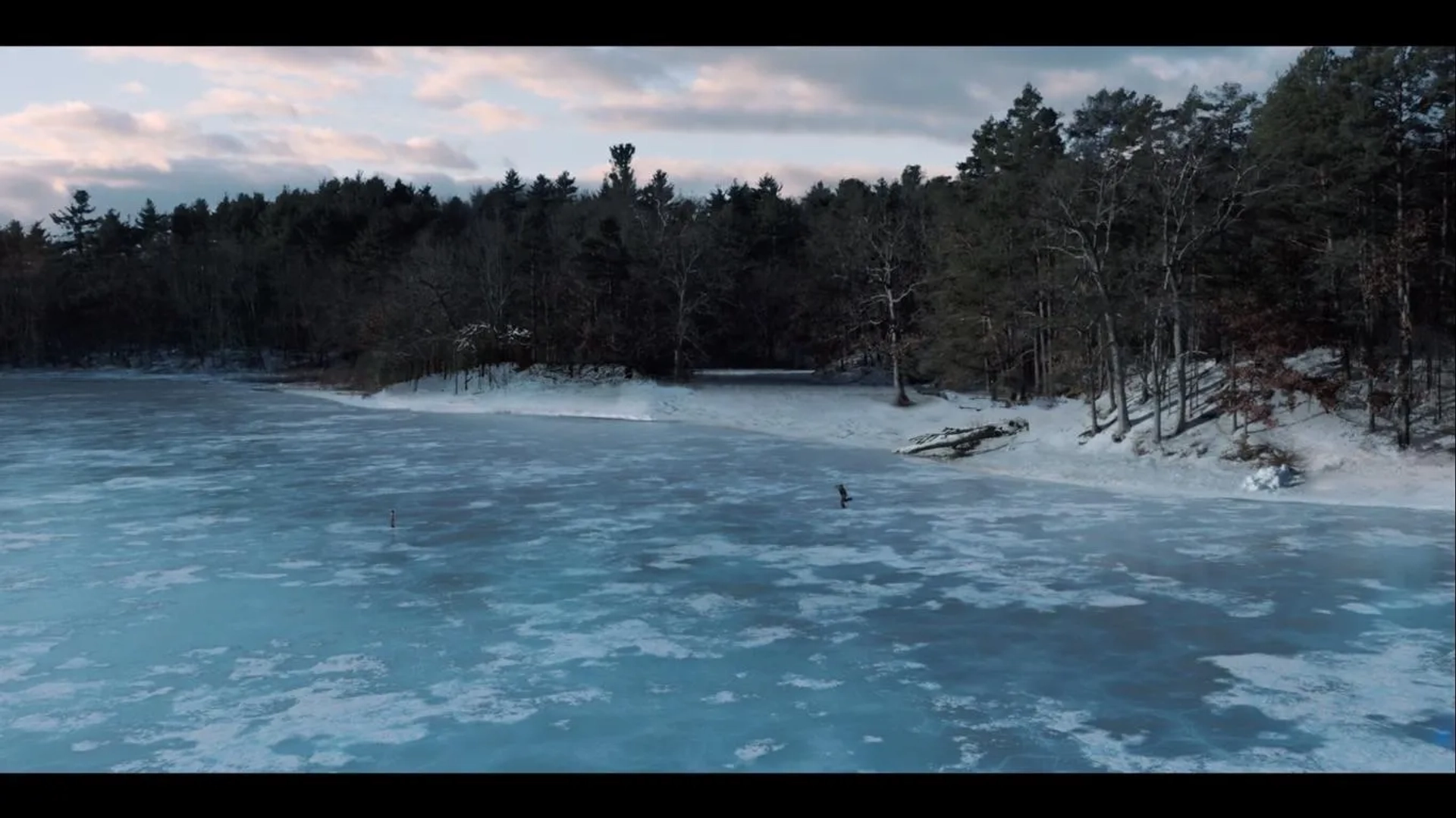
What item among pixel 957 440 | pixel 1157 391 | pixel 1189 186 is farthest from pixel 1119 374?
pixel 1189 186

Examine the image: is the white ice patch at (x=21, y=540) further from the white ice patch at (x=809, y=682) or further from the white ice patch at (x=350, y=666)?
the white ice patch at (x=809, y=682)

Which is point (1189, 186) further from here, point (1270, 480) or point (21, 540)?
point (21, 540)

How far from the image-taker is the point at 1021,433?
26.4 metres

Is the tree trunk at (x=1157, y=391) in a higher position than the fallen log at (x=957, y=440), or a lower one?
higher

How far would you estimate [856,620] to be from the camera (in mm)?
9648

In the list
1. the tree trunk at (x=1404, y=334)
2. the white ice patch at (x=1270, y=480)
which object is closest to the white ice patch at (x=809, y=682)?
the white ice patch at (x=1270, y=480)

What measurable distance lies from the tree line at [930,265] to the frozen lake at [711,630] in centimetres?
827

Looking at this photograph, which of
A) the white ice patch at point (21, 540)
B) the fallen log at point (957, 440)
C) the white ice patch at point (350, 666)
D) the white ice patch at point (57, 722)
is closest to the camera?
the white ice patch at point (57, 722)

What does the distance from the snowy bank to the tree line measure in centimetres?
90

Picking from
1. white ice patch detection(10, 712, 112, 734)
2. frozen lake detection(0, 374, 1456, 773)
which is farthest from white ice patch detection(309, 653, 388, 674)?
white ice patch detection(10, 712, 112, 734)

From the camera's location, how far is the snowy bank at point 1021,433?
60.4 feet
